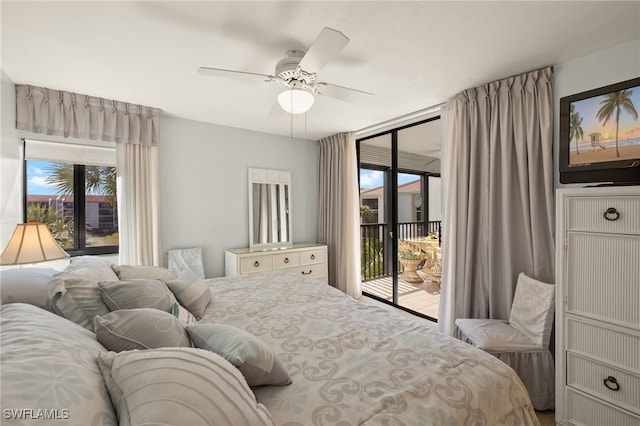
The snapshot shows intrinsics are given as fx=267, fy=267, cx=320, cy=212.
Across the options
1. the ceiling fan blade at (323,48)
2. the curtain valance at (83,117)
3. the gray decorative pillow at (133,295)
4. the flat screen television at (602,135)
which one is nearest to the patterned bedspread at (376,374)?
the gray decorative pillow at (133,295)

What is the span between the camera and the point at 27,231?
1.77m

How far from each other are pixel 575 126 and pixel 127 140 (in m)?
3.85

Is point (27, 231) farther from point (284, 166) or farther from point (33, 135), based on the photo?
point (284, 166)

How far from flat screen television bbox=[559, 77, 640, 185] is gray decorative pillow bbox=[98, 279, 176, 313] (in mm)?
2540

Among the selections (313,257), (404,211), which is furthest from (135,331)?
(404,211)

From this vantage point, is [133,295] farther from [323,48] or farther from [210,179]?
[210,179]

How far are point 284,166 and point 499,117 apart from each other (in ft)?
9.07

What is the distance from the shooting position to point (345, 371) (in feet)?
3.56

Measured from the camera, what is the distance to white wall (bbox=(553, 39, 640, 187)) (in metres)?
1.78

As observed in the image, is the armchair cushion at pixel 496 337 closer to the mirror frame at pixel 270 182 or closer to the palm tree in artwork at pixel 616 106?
the palm tree in artwork at pixel 616 106

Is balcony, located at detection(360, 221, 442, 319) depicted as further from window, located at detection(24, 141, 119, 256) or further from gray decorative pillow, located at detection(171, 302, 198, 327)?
window, located at detection(24, 141, 119, 256)

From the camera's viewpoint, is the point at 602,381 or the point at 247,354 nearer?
the point at 247,354

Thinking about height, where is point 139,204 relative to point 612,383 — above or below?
above

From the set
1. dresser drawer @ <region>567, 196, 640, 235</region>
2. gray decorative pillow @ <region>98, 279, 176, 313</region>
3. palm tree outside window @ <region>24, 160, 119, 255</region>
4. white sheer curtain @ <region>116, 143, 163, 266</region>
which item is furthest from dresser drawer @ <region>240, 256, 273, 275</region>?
dresser drawer @ <region>567, 196, 640, 235</region>
